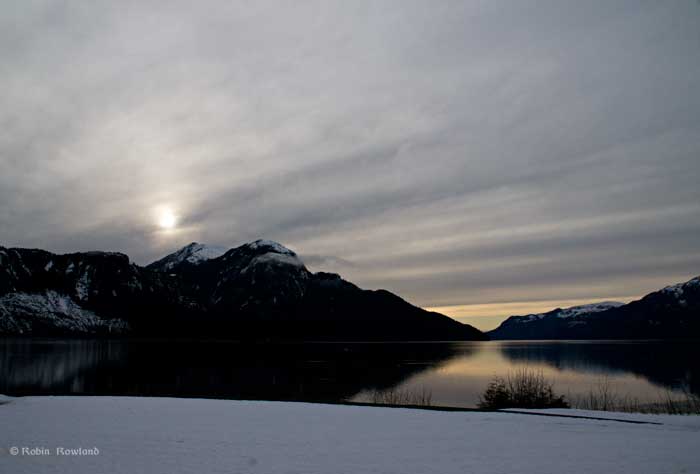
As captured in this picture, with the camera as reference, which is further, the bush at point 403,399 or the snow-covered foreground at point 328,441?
the bush at point 403,399

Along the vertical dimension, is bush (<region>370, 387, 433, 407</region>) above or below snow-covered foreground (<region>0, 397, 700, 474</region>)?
below

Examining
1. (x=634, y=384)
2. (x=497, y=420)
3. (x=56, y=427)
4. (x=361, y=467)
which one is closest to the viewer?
(x=361, y=467)

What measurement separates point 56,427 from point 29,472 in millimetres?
4592

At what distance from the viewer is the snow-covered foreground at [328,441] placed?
10.5 m

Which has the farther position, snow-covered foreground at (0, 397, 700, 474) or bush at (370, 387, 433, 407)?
bush at (370, 387, 433, 407)

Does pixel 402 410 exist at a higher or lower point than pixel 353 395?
higher

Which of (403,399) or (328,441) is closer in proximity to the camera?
(328,441)

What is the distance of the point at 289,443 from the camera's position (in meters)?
12.4

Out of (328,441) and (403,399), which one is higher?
(328,441)

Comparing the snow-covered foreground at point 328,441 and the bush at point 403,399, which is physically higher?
the snow-covered foreground at point 328,441

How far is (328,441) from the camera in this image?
1272 centimetres

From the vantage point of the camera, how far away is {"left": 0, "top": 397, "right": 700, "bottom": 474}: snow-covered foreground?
34.4 ft

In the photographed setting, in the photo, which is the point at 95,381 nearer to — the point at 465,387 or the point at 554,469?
the point at 465,387

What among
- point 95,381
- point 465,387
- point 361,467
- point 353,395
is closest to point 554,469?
point 361,467
